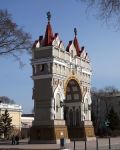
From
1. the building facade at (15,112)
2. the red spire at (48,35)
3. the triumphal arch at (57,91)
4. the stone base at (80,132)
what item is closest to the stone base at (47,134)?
the triumphal arch at (57,91)

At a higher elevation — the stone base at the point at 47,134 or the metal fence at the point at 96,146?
the stone base at the point at 47,134

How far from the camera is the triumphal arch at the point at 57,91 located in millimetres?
60750

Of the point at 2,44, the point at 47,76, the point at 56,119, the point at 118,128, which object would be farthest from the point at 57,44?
the point at 118,128

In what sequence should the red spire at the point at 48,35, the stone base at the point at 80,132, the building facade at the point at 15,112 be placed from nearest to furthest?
the red spire at the point at 48,35 < the stone base at the point at 80,132 < the building facade at the point at 15,112

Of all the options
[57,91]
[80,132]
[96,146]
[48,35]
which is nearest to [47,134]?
[57,91]

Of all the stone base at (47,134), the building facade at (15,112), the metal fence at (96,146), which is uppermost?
the building facade at (15,112)

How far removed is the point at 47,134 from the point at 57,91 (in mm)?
6826

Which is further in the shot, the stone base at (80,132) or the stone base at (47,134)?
the stone base at (80,132)

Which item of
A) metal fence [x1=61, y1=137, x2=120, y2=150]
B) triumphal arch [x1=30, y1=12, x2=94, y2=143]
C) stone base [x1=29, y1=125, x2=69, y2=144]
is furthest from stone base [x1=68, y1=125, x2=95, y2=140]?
metal fence [x1=61, y1=137, x2=120, y2=150]

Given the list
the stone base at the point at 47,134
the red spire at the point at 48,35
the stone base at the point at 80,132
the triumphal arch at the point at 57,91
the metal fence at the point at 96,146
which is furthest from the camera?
the stone base at the point at 80,132

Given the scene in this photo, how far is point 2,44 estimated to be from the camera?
1287 inches

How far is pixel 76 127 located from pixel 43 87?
11.3 meters

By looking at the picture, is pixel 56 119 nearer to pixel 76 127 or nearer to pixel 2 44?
pixel 76 127

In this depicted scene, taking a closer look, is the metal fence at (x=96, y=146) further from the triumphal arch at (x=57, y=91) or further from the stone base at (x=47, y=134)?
the triumphal arch at (x=57, y=91)
